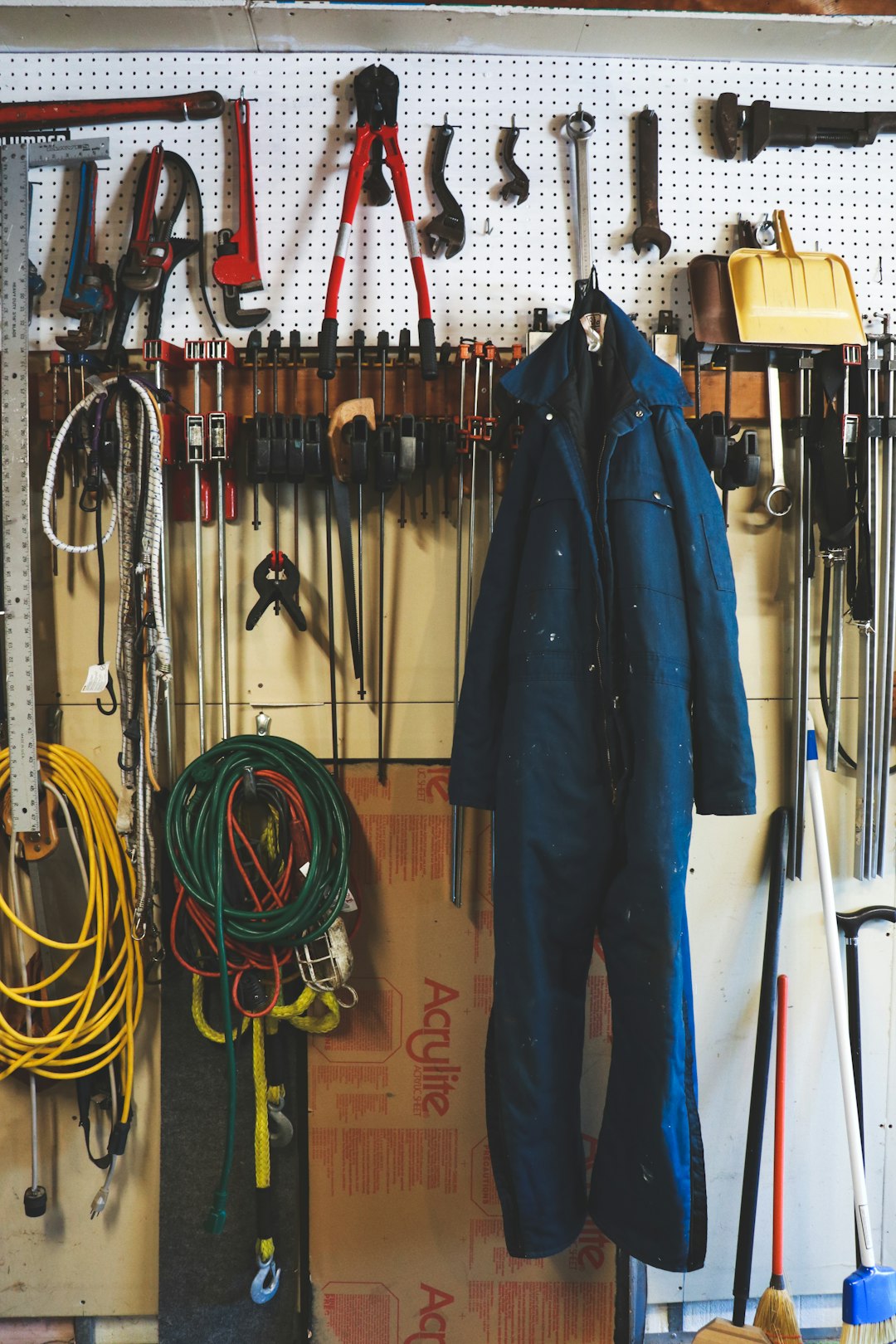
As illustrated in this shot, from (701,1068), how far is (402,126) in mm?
2381

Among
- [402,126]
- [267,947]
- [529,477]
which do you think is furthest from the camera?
[402,126]

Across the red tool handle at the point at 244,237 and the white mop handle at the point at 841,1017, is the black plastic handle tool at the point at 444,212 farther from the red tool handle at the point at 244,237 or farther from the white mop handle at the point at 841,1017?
the white mop handle at the point at 841,1017

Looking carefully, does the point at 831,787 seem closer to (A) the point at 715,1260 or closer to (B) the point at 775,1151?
(B) the point at 775,1151

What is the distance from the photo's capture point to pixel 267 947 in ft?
6.27

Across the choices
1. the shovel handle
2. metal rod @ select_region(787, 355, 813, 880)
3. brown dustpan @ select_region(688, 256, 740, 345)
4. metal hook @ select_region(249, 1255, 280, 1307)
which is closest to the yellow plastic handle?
brown dustpan @ select_region(688, 256, 740, 345)

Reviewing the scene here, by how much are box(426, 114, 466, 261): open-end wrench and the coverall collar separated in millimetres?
432

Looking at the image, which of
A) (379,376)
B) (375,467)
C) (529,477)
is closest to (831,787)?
(529,477)

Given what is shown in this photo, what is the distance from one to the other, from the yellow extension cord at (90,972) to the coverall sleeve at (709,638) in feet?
4.36

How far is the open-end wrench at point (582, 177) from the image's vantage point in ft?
6.61

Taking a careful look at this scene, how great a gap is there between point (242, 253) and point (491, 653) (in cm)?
112

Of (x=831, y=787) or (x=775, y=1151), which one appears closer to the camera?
(x=775, y=1151)

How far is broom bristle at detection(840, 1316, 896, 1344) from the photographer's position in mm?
1846

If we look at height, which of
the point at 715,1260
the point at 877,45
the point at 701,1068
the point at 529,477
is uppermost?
the point at 877,45

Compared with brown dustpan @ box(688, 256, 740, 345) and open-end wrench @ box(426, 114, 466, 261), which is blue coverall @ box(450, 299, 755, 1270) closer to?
brown dustpan @ box(688, 256, 740, 345)
